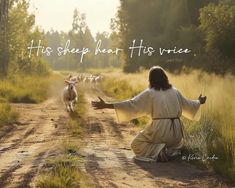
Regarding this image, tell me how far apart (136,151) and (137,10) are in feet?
138

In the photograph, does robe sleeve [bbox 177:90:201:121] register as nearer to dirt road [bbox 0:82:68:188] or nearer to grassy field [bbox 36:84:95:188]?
grassy field [bbox 36:84:95:188]

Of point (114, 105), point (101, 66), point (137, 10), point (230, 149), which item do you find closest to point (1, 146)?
point (114, 105)

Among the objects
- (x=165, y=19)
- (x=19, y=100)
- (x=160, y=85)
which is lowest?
(x=19, y=100)

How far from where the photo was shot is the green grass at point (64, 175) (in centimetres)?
690

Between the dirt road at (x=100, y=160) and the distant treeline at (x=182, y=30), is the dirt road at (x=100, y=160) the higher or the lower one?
the lower one

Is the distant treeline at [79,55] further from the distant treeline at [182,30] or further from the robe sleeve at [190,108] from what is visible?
the robe sleeve at [190,108]

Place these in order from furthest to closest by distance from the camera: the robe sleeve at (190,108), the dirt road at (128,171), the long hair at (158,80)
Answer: the robe sleeve at (190,108)
the long hair at (158,80)
the dirt road at (128,171)

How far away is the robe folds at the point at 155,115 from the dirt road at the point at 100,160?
0.45 m

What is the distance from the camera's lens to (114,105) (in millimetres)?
9836

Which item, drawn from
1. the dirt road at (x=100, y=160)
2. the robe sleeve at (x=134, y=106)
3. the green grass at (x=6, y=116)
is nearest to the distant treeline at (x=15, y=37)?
the green grass at (x=6, y=116)

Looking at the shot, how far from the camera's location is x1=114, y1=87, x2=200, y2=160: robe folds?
9891 millimetres

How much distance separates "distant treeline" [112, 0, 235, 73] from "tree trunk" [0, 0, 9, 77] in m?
11.9

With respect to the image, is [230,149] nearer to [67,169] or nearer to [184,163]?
[184,163]

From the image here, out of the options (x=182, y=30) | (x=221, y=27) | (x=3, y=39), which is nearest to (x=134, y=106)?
(x=221, y=27)
